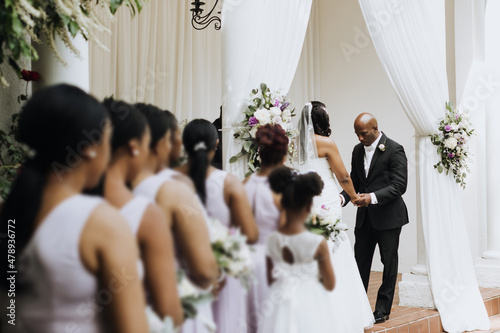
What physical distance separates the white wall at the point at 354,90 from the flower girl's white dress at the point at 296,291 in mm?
6398

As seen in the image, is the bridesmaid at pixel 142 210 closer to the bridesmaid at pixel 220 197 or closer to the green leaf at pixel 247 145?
the bridesmaid at pixel 220 197

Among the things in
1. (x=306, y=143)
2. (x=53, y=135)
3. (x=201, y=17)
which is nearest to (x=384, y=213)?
(x=306, y=143)

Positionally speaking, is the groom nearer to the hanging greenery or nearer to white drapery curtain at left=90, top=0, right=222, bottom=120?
white drapery curtain at left=90, top=0, right=222, bottom=120

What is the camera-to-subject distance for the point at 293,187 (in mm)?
1396

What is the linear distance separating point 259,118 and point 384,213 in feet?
6.63

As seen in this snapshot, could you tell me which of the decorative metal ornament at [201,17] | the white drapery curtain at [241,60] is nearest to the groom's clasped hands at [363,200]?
the white drapery curtain at [241,60]

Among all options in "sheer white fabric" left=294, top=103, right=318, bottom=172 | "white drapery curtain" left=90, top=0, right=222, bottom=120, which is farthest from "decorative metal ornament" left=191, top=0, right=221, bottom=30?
"sheer white fabric" left=294, top=103, right=318, bottom=172

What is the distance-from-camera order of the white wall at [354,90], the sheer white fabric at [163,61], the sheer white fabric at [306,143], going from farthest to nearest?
the white wall at [354,90] → the sheer white fabric at [163,61] → the sheer white fabric at [306,143]

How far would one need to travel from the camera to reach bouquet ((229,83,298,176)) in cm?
321

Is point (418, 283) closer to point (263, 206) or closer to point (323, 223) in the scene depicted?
point (323, 223)

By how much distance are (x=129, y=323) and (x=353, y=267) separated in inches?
123

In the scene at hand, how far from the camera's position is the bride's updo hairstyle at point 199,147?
4.26 feet

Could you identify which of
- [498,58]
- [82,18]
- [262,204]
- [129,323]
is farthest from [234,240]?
[498,58]

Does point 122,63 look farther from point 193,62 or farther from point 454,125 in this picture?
point 454,125
